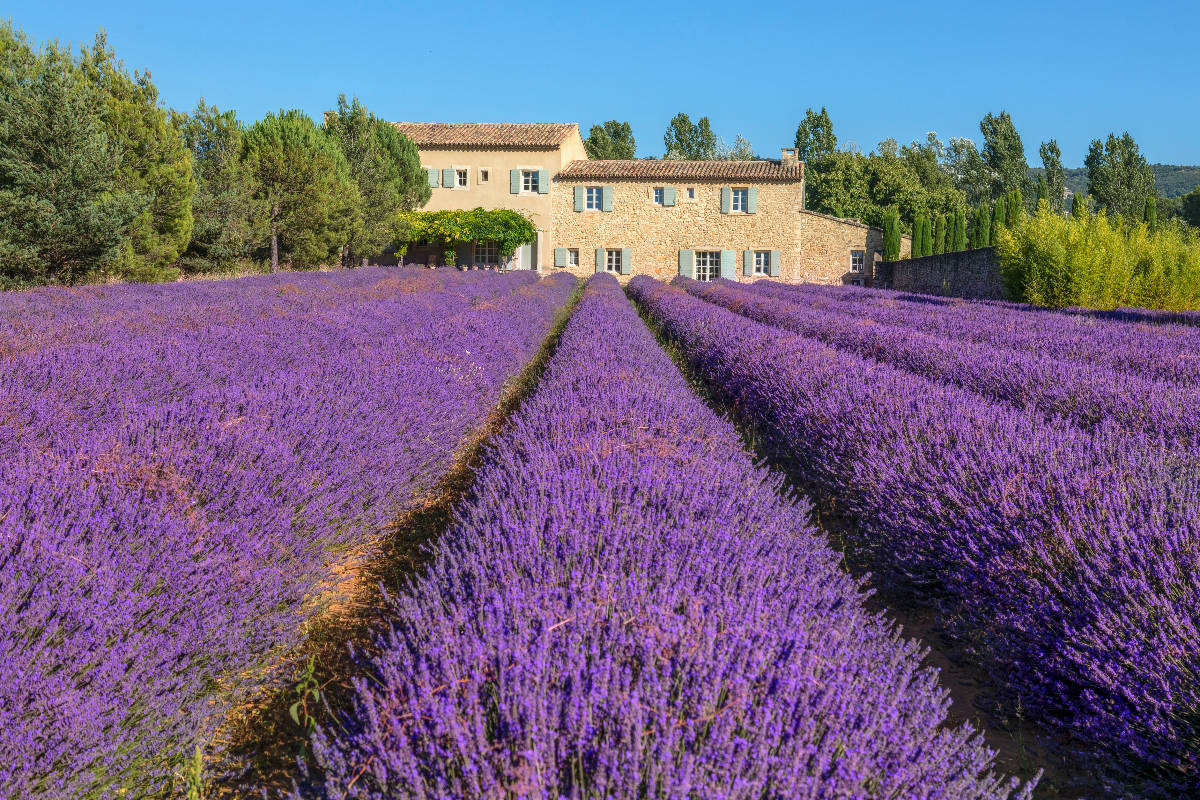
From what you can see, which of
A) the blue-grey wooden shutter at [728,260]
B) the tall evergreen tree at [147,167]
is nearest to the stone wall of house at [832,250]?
the blue-grey wooden shutter at [728,260]

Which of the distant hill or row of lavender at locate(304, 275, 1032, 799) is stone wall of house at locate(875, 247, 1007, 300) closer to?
row of lavender at locate(304, 275, 1032, 799)

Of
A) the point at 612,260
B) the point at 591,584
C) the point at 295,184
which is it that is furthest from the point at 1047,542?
the point at 612,260

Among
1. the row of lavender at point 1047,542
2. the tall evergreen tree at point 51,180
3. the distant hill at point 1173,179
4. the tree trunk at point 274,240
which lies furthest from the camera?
the distant hill at point 1173,179

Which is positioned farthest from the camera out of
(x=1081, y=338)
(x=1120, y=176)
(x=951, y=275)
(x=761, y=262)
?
(x=1120, y=176)

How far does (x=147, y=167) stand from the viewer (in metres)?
13.8

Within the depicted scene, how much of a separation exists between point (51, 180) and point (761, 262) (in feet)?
71.5

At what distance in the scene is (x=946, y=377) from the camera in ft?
16.7

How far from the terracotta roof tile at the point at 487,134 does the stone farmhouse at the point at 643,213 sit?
61 millimetres

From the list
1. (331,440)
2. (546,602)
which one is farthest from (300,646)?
(546,602)

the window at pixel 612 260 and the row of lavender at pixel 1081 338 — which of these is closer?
the row of lavender at pixel 1081 338

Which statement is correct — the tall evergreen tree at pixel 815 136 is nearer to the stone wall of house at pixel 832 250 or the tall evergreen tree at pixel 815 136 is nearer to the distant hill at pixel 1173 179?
the stone wall of house at pixel 832 250

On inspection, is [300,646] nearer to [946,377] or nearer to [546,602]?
[546,602]

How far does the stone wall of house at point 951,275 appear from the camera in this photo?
17.5 m

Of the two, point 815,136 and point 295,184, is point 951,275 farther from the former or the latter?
point 815,136
